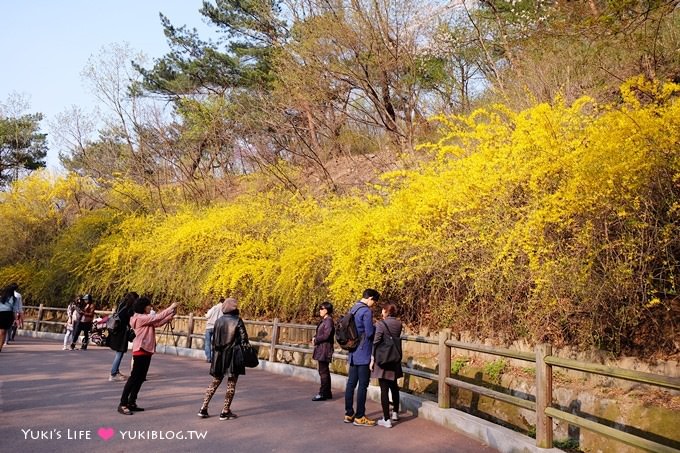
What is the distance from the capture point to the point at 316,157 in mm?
20047

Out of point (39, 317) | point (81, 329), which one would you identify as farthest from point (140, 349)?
point (39, 317)

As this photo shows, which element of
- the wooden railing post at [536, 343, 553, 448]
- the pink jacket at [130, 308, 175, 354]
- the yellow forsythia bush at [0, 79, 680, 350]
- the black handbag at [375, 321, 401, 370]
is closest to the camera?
the wooden railing post at [536, 343, 553, 448]

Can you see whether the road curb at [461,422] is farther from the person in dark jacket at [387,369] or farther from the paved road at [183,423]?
the person in dark jacket at [387,369]

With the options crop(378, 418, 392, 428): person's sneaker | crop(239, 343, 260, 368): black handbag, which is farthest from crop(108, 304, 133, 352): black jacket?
crop(378, 418, 392, 428): person's sneaker

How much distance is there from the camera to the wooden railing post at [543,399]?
519 centimetres

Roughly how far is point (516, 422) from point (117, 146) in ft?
82.7

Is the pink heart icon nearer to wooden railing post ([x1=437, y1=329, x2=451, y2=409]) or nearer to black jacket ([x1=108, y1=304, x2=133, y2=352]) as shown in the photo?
black jacket ([x1=108, y1=304, x2=133, y2=352])

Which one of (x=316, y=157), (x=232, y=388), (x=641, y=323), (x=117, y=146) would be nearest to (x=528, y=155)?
(x=641, y=323)

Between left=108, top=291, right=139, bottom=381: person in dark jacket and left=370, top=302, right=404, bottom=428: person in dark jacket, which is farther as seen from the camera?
left=108, top=291, right=139, bottom=381: person in dark jacket

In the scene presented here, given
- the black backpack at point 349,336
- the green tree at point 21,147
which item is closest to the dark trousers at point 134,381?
the black backpack at point 349,336

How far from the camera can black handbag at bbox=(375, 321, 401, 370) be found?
6.67m

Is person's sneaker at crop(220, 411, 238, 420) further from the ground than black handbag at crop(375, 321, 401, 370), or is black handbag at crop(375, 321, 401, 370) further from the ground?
black handbag at crop(375, 321, 401, 370)

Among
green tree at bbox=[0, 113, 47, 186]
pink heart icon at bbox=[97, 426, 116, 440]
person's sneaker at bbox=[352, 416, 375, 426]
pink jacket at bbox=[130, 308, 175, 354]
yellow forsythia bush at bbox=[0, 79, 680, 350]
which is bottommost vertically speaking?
pink heart icon at bbox=[97, 426, 116, 440]

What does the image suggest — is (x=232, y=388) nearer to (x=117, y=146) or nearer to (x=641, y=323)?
(x=641, y=323)
